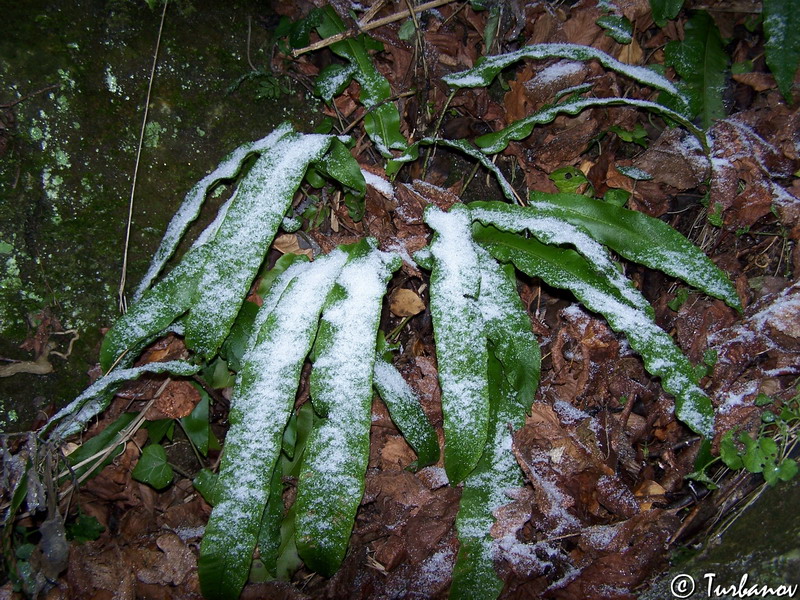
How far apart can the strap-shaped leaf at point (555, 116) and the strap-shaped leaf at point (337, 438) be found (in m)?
0.77

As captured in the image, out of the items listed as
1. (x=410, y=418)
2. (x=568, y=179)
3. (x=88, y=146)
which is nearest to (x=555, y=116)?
(x=568, y=179)

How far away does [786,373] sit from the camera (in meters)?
1.45

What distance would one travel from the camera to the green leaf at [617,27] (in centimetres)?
186

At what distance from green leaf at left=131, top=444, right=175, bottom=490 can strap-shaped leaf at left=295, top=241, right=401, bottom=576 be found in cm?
54

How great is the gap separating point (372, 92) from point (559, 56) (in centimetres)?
68

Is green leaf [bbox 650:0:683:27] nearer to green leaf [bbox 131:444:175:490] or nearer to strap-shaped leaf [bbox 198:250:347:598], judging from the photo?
strap-shaped leaf [bbox 198:250:347:598]

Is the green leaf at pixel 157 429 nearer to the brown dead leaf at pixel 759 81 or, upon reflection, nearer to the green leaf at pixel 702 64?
the green leaf at pixel 702 64

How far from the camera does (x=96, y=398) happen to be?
155 centimetres

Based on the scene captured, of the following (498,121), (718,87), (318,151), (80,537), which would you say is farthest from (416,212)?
(80,537)

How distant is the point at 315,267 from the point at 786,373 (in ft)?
4.65

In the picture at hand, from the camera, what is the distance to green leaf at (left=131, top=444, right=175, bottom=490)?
5.25ft

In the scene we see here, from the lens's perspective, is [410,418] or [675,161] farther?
[675,161]

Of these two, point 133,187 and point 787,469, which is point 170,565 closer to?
point 133,187

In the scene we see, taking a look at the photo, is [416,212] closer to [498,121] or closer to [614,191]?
[498,121]
